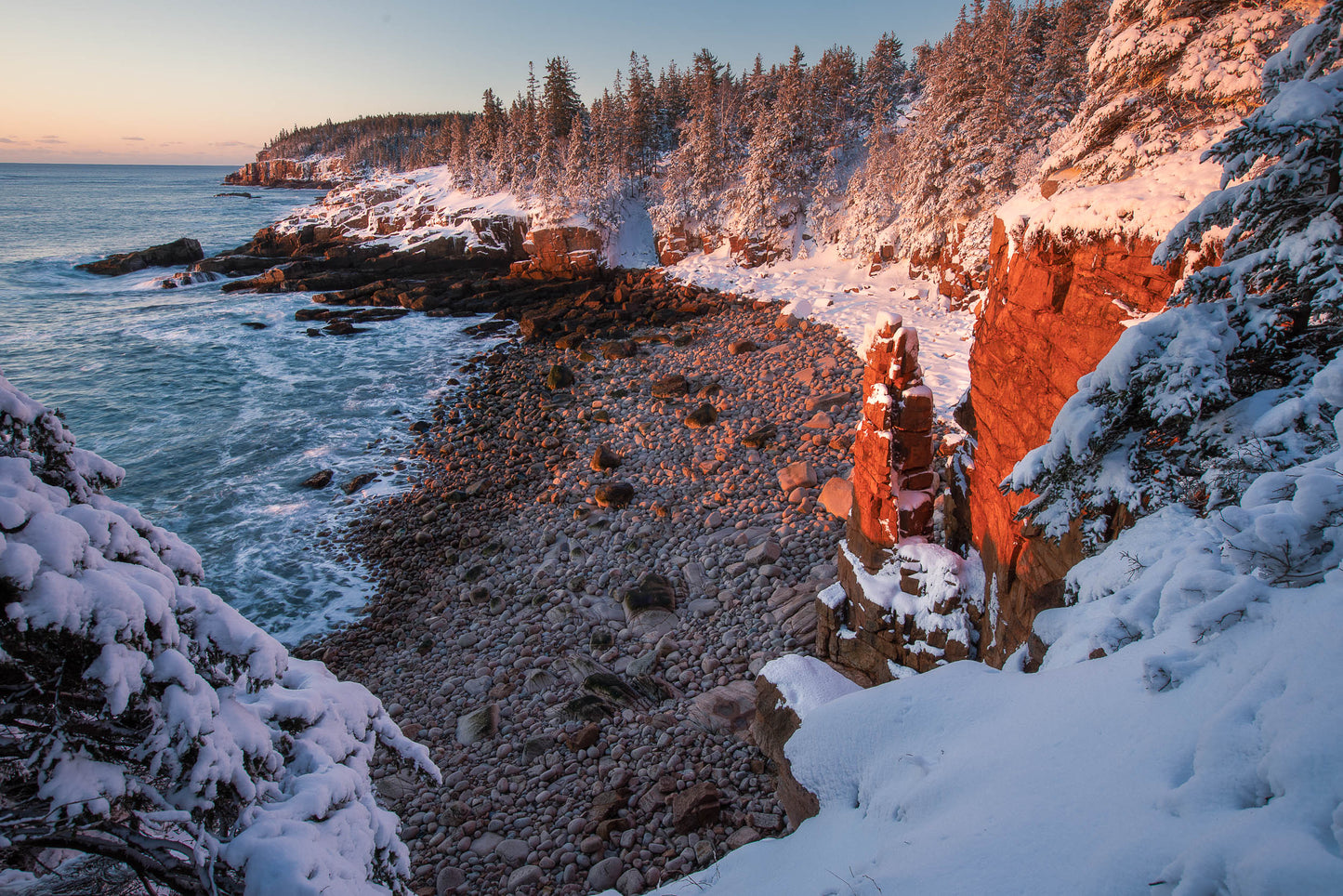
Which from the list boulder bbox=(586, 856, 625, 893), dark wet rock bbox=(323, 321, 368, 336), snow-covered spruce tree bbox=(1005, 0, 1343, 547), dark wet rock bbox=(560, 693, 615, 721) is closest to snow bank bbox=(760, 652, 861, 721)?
boulder bbox=(586, 856, 625, 893)

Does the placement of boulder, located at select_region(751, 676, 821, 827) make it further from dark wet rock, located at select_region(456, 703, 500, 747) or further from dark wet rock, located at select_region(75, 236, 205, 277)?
dark wet rock, located at select_region(75, 236, 205, 277)

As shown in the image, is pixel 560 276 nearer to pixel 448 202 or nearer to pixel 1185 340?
pixel 448 202

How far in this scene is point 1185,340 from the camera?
332 cm

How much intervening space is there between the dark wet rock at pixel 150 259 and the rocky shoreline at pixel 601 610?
43.2m

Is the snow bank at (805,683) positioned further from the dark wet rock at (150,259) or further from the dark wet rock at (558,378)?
the dark wet rock at (150,259)

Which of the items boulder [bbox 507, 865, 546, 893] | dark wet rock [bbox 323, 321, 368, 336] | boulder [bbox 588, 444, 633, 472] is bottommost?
boulder [bbox 507, 865, 546, 893]

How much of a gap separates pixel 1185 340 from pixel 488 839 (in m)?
8.47

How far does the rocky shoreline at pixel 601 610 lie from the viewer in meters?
6.98

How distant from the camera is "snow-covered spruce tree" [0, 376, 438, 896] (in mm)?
2379

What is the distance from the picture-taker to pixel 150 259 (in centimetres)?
4553

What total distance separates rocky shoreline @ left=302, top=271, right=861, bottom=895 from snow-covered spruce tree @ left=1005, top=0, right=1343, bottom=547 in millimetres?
5538

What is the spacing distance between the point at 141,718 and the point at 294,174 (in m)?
188

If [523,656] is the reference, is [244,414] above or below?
above

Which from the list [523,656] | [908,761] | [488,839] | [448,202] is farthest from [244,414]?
[448,202]
